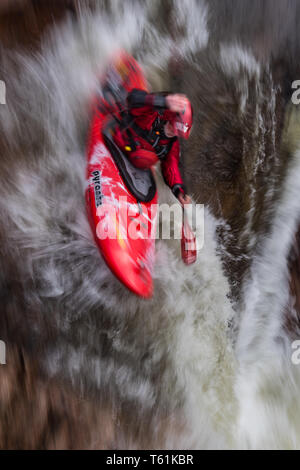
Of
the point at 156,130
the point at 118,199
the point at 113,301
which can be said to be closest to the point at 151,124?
the point at 156,130

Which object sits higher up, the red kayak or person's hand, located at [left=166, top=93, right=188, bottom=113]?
person's hand, located at [left=166, top=93, right=188, bottom=113]

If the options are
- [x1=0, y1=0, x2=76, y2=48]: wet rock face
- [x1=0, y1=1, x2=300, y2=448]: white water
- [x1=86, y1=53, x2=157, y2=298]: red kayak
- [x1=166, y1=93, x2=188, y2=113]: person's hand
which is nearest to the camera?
[x1=166, y1=93, x2=188, y2=113]: person's hand

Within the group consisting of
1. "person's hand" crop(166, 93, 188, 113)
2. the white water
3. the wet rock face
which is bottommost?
the white water

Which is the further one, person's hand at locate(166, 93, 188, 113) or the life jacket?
the life jacket

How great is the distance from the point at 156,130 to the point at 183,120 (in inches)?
8.5

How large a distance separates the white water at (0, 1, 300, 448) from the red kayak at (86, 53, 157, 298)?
21cm

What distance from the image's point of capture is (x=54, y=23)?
2338 mm

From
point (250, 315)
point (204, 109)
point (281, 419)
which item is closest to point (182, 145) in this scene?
point (204, 109)

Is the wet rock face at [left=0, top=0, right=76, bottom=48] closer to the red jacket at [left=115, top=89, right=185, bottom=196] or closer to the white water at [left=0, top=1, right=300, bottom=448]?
the white water at [left=0, top=1, right=300, bottom=448]

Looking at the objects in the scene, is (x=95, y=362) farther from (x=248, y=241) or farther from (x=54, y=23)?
(x=54, y=23)

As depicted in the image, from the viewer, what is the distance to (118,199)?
6.48ft

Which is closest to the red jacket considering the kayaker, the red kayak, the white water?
the kayaker

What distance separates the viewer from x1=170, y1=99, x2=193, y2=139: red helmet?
178 centimetres

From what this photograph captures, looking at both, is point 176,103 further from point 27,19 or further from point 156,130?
point 27,19
